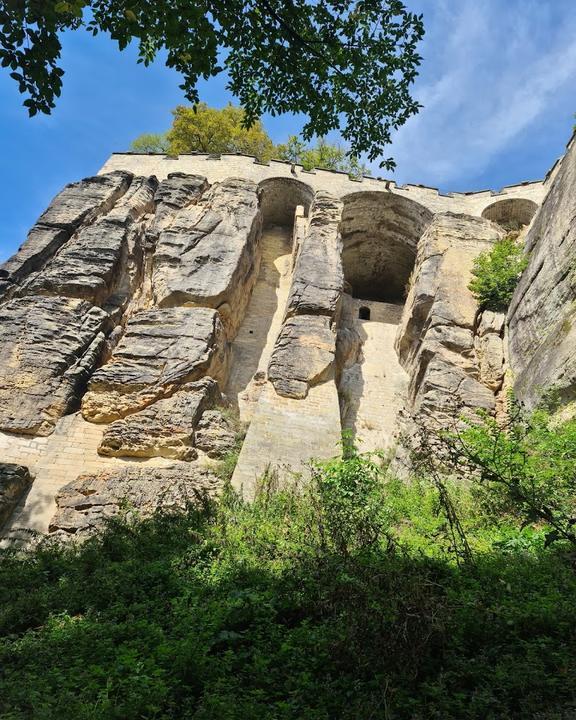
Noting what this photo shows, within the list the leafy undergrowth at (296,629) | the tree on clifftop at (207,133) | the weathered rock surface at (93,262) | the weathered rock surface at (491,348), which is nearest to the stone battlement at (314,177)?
the weathered rock surface at (93,262)

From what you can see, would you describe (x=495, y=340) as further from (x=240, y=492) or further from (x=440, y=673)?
(x=440, y=673)

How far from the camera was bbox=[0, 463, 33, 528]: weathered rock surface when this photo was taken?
8.58 metres

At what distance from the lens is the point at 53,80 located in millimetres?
4414

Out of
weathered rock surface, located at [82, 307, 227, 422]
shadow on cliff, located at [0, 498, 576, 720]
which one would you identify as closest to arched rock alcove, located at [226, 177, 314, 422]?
weathered rock surface, located at [82, 307, 227, 422]

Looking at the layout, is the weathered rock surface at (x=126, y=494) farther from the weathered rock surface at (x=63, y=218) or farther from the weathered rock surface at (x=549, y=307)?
the weathered rock surface at (x=63, y=218)

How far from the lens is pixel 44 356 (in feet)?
35.1

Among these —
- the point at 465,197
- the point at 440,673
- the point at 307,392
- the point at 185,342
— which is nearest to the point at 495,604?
the point at 440,673

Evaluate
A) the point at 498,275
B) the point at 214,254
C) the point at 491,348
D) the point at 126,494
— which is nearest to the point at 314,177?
the point at 214,254

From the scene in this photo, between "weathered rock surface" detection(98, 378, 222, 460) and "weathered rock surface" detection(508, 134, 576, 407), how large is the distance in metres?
6.22

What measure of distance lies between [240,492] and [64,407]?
4.37m

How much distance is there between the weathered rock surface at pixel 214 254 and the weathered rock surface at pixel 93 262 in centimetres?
106

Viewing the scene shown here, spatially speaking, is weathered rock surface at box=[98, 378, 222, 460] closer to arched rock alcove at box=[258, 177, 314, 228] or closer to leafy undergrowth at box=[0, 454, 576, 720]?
leafy undergrowth at box=[0, 454, 576, 720]

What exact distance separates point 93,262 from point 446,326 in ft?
29.3

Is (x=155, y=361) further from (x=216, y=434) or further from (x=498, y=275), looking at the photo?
(x=498, y=275)
